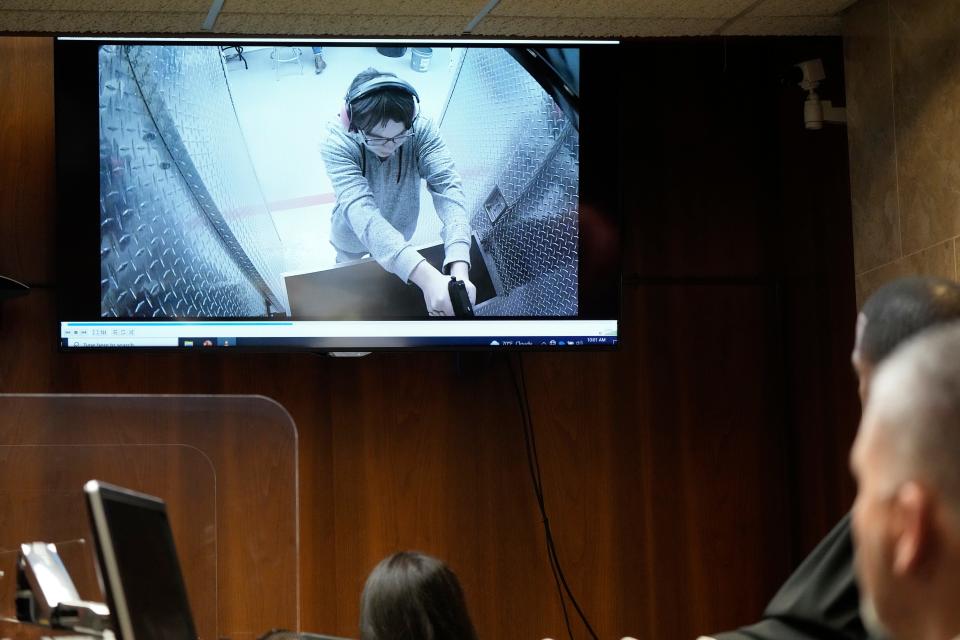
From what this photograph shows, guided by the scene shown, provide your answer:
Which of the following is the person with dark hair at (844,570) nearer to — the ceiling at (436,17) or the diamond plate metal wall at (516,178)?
the diamond plate metal wall at (516,178)

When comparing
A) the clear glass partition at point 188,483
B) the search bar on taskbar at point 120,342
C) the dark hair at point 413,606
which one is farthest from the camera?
the search bar on taskbar at point 120,342

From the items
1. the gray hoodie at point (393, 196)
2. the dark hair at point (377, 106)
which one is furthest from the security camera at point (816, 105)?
the dark hair at point (377, 106)

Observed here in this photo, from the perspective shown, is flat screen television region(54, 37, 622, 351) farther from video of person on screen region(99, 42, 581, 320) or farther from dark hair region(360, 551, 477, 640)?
dark hair region(360, 551, 477, 640)

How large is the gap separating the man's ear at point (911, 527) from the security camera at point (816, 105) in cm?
332

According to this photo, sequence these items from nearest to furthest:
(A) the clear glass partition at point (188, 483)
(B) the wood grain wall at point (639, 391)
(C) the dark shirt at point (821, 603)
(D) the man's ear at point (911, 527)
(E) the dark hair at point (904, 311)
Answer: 1. (D) the man's ear at point (911, 527)
2. (E) the dark hair at point (904, 311)
3. (C) the dark shirt at point (821, 603)
4. (A) the clear glass partition at point (188, 483)
5. (B) the wood grain wall at point (639, 391)

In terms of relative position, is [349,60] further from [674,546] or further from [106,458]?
[674,546]

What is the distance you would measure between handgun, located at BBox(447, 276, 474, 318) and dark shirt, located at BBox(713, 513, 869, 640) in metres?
2.04

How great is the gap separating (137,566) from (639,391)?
2.43m

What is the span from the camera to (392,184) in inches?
148

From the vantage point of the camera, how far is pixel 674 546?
4145mm

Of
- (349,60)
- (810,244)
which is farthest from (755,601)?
(349,60)

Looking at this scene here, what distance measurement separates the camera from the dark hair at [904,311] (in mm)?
1452

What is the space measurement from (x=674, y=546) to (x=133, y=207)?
2017 millimetres

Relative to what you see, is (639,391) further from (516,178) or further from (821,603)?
(821,603)
